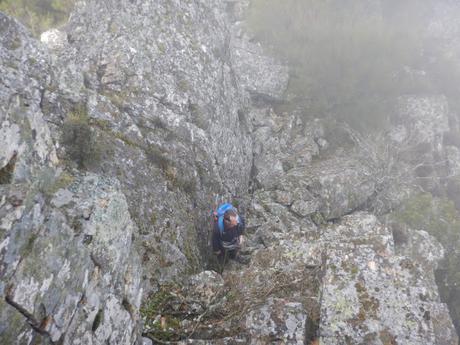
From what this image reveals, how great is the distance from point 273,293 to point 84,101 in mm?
4776

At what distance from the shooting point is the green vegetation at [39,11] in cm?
1354

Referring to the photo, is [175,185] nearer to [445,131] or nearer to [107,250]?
[107,250]

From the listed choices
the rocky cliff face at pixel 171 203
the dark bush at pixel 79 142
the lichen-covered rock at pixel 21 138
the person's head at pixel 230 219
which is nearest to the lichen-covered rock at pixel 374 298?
the rocky cliff face at pixel 171 203

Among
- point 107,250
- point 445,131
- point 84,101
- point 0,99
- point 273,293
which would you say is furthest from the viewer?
point 445,131

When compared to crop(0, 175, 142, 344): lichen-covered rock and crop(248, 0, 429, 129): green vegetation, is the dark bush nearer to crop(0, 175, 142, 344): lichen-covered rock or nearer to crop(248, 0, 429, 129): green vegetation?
crop(0, 175, 142, 344): lichen-covered rock

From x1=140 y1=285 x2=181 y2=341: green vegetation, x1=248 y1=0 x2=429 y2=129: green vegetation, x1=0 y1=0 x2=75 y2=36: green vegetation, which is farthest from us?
x1=248 y1=0 x2=429 y2=129: green vegetation

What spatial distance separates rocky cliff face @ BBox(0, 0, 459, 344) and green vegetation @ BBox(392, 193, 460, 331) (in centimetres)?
68

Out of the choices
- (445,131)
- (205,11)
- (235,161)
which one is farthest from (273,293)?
(445,131)

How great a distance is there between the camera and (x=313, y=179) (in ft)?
39.9

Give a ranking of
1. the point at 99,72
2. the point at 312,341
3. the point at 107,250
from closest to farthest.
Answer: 1. the point at 107,250
2. the point at 312,341
3. the point at 99,72

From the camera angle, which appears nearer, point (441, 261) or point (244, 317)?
point (244, 317)

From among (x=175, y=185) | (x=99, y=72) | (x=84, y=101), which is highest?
(x=99, y=72)

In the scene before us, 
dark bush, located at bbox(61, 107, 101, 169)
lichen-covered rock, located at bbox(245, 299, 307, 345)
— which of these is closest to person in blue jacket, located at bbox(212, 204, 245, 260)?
dark bush, located at bbox(61, 107, 101, 169)

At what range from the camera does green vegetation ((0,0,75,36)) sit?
13539 mm
